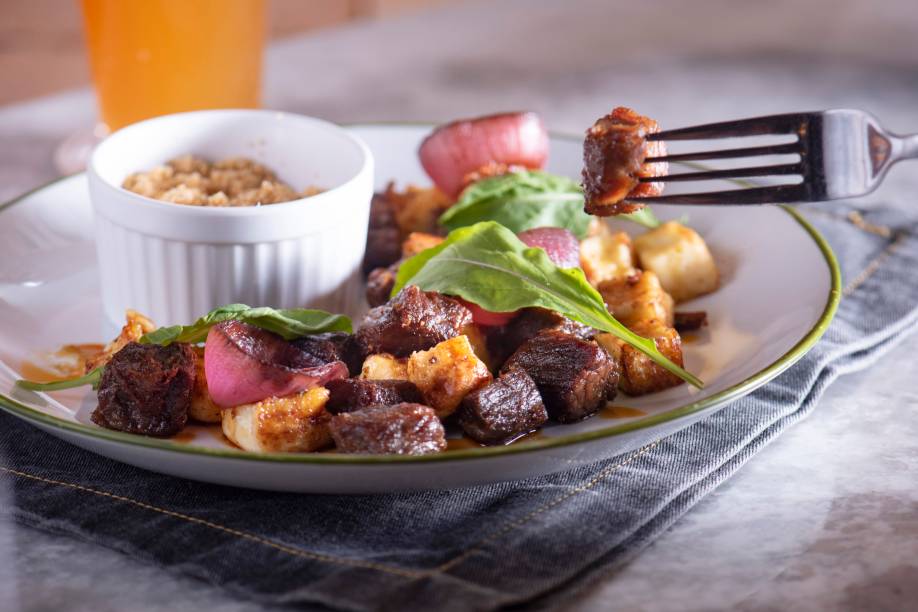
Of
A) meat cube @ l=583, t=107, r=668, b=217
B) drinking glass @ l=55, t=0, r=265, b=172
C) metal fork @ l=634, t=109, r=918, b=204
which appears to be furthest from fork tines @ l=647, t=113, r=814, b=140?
drinking glass @ l=55, t=0, r=265, b=172

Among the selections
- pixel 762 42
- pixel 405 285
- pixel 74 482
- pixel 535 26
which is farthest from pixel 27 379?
pixel 762 42

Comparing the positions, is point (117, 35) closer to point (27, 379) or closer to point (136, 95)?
point (136, 95)

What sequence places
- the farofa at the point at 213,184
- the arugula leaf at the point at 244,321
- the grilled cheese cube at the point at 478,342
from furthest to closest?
the farofa at the point at 213,184
the grilled cheese cube at the point at 478,342
the arugula leaf at the point at 244,321

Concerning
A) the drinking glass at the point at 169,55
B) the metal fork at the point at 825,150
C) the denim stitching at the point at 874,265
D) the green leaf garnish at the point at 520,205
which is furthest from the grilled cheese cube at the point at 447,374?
the drinking glass at the point at 169,55

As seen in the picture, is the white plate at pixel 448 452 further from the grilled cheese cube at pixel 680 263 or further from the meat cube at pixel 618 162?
the meat cube at pixel 618 162

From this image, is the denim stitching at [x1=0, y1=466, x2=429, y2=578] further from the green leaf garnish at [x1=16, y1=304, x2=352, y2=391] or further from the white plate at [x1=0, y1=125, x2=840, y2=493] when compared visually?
the green leaf garnish at [x1=16, y1=304, x2=352, y2=391]

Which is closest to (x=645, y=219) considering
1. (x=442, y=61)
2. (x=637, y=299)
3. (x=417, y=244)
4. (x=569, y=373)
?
(x=637, y=299)
